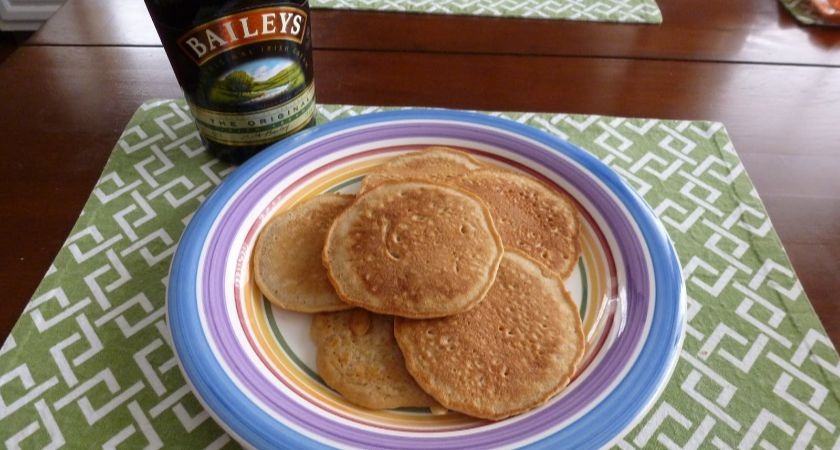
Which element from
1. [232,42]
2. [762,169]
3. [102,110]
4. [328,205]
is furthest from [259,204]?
[762,169]

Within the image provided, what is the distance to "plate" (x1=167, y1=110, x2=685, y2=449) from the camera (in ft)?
1.84

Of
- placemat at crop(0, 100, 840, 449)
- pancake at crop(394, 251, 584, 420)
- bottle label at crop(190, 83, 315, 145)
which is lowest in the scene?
placemat at crop(0, 100, 840, 449)

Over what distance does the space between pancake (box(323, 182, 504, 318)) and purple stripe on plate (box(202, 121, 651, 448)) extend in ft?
0.43

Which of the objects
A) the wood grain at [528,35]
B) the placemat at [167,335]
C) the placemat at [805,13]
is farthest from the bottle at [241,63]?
the placemat at [805,13]

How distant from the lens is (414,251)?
673 mm

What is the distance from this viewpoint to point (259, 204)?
0.78 m

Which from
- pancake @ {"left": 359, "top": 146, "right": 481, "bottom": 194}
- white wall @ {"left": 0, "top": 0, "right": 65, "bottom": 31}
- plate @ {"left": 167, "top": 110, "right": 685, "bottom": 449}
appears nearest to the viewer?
plate @ {"left": 167, "top": 110, "right": 685, "bottom": 449}

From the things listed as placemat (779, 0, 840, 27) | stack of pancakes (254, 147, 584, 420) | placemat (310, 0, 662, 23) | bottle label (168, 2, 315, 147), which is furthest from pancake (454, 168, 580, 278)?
placemat (779, 0, 840, 27)

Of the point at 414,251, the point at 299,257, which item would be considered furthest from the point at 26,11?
the point at 414,251

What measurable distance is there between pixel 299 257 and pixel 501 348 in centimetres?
28

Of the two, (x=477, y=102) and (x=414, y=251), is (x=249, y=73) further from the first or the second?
(x=477, y=102)

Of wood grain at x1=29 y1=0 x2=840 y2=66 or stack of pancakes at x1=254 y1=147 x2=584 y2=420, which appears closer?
stack of pancakes at x1=254 y1=147 x2=584 y2=420

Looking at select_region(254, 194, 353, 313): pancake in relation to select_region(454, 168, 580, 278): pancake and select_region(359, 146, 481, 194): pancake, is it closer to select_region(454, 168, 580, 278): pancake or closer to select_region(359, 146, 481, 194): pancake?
select_region(359, 146, 481, 194): pancake

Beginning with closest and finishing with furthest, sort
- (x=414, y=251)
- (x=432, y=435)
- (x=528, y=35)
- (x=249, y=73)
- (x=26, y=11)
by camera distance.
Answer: (x=432, y=435) → (x=414, y=251) → (x=249, y=73) → (x=528, y=35) → (x=26, y=11)
